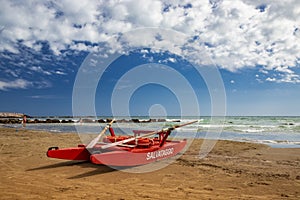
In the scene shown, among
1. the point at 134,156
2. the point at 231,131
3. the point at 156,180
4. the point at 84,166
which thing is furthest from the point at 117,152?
the point at 231,131

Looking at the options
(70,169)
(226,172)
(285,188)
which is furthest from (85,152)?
(285,188)

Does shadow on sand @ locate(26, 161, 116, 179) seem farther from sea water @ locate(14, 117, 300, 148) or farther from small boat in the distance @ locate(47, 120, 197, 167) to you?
sea water @ locate(14, 117, 300, 148)

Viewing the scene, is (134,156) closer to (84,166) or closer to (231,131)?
(84,166)

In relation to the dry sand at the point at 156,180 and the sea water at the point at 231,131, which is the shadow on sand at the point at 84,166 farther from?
the sea water at the point at 231,131

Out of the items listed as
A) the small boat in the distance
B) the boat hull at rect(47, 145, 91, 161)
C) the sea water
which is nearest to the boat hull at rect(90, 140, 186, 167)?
the small boat in the distance

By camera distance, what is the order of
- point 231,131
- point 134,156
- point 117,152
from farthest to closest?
1. point 231,131
2. point 134,156
3. point 117,152

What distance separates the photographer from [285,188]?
5.09 meters

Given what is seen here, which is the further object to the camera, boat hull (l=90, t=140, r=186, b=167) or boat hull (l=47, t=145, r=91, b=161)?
boat hull (l=47, t=145, r=91, b=161)

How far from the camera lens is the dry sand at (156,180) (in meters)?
4.56

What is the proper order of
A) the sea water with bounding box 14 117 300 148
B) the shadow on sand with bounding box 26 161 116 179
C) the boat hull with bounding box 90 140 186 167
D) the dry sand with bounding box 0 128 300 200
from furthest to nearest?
the sea water with bounding box 14 117 300 148
the boat hull with bounding box 90 140 186 167
the shadow on sand with bounding box 26 161 116 179
the dry sand with bounding box 0 128 300 200

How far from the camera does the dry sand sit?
456 cm

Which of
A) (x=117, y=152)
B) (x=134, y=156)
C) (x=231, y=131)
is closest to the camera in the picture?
(x=117, y=152)

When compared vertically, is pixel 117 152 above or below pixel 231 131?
above

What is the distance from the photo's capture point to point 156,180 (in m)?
5.61
